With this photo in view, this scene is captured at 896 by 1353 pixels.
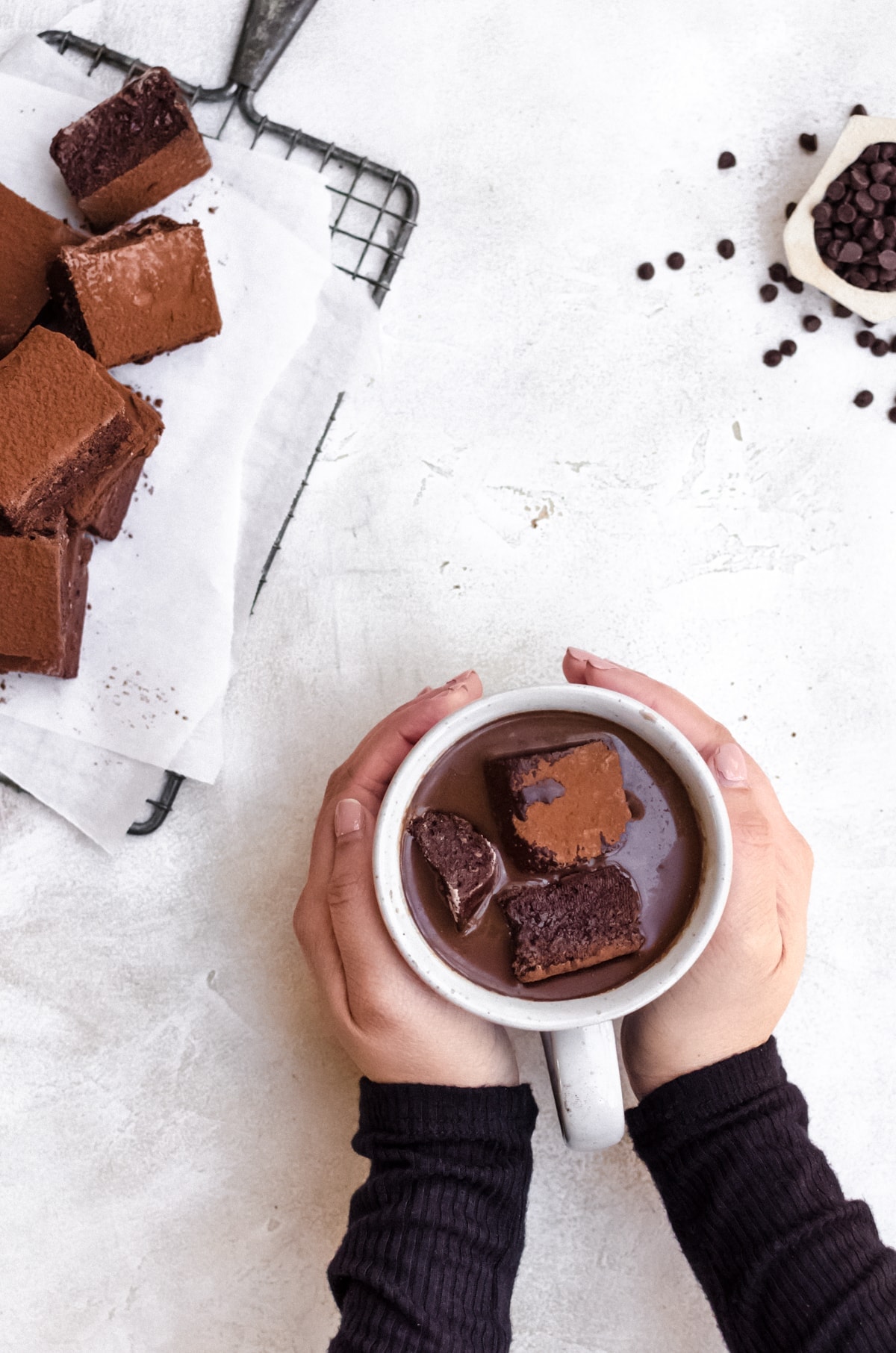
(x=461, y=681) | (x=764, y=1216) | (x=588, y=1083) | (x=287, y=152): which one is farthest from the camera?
(x=287, y=152)

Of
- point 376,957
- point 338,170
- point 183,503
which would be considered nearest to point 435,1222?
point 376,957

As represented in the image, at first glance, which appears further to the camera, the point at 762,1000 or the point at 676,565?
the point at 676,565

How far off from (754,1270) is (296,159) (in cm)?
169

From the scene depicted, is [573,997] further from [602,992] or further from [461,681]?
[461,681]

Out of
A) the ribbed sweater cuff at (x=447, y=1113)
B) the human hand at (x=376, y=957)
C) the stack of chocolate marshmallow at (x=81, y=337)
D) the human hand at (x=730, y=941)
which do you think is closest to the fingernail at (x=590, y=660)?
the human hand at (x=730, y=941)

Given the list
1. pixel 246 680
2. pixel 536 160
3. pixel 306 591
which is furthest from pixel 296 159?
pixel 246 680

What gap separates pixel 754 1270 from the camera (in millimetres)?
1274

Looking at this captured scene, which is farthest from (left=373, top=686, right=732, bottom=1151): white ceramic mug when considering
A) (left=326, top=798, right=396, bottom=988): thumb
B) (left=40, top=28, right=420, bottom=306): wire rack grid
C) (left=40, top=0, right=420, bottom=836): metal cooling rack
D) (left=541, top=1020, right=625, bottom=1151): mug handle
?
(left=40, top=28, right=420, bottom=306): wire rack grid

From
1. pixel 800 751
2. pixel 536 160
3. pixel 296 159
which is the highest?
pixel 536 160

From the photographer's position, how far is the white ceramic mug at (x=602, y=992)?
113 centimetres

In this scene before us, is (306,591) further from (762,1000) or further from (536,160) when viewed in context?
(762,1000)

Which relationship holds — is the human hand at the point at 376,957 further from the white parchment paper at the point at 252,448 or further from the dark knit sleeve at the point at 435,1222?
the white parchment paper at the point at 252,448

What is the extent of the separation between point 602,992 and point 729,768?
0.35m

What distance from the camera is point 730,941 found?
4.32ft
